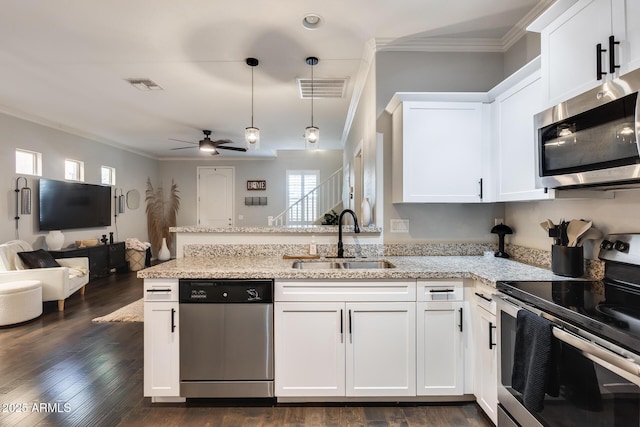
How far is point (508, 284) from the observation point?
1692 mm

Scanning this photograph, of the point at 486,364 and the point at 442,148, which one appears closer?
the point at 486,364

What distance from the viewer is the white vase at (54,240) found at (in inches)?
197

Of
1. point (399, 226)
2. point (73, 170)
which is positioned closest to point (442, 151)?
point (399, 226)

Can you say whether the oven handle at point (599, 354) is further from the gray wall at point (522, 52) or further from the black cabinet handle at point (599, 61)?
the gray wall at point (522, 52)

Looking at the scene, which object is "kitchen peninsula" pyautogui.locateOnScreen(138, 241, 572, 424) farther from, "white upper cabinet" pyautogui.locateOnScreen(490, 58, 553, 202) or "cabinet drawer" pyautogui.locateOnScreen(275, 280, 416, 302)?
"white upper cabinet" pyautogui.locateOnScreen(490, 58, 553, 202)

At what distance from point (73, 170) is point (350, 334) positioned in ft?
20.4

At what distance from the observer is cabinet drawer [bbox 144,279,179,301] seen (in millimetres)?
2051

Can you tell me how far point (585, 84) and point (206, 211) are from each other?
827 centimetres

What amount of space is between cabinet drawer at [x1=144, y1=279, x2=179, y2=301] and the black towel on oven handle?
6.34 ft

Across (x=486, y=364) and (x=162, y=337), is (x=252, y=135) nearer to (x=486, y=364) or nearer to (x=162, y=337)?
(x=162, y=337)

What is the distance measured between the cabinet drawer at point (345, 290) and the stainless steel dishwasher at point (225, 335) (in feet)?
0.40

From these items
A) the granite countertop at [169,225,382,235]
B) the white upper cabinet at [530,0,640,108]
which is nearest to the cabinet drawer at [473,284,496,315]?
the granite countertop at [169,225,382,235]

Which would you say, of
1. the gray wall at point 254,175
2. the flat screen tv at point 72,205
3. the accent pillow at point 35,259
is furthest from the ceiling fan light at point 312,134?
the gray wall at point 254,175

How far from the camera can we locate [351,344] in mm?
2055
